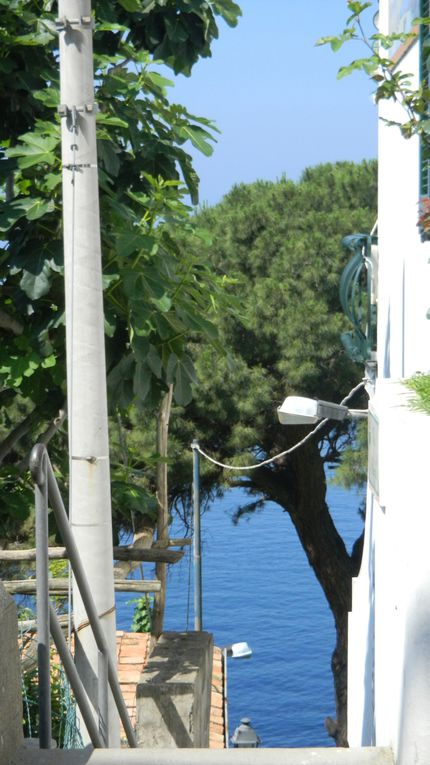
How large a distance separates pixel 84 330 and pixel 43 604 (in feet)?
5.65

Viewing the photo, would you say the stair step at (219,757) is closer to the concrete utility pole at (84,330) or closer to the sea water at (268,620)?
the concrete utility pole at (84,330)

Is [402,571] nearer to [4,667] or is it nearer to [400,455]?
[400,455]

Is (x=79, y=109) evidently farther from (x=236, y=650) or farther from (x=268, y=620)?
(x=268, y=620)

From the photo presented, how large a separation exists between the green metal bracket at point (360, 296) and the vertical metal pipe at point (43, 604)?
5.61 meters

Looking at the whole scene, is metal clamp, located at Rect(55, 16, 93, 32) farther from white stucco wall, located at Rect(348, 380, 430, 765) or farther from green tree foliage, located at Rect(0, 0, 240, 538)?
white stucco wall, located at Rect(348, 380, 430, 765)

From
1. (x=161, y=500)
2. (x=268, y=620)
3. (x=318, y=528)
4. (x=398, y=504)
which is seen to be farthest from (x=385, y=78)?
(x=268, y=620)

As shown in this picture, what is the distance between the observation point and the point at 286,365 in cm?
1486

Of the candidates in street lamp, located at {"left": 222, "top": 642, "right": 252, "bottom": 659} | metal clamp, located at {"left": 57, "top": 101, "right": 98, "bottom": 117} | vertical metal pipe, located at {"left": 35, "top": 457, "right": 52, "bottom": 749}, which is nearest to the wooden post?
metal clamp, located at {"left": 57, "top": 101, "right": 98, "bottom": 117}

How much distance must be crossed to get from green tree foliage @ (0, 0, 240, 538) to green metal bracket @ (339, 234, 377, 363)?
246cm

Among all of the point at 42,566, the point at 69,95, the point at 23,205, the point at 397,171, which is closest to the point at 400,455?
the point at 42,566

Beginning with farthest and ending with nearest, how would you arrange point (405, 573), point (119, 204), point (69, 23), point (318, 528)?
point (318, 528)
point (119, 204)
point (69, 23)
point (405, 573)

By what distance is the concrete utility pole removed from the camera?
4387 millimetres

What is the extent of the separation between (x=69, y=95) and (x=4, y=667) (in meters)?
2.58

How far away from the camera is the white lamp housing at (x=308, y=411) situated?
682 cm
